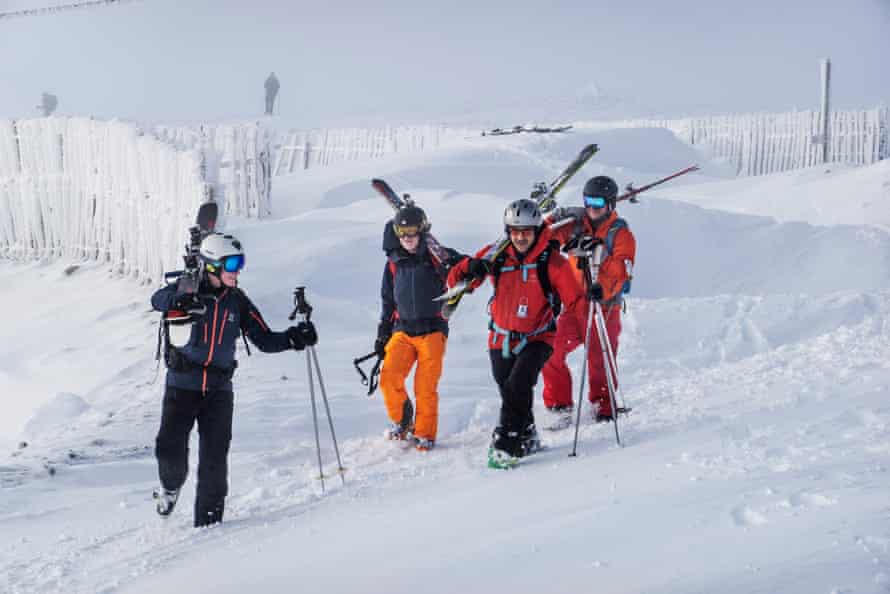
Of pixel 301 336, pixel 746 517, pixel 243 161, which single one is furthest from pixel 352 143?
pixel 746 517

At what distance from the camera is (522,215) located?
5.82m

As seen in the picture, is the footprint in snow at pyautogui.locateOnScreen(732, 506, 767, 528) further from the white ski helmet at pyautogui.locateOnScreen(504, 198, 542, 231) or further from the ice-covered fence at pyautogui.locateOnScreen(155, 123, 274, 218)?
the ice-covered fence at pyautogui.locateOnScreen(155, 123, 274, 218)

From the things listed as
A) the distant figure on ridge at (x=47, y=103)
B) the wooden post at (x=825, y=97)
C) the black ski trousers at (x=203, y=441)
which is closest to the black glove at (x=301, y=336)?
the black ski trousers at (x=203, y=441)

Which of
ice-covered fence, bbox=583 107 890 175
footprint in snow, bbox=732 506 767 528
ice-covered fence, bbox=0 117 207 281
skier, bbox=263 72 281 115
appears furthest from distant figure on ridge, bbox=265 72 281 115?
footprint in snow, bbox=732 506 767 528

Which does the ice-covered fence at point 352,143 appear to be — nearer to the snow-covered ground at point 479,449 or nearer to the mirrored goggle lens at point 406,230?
the snow-covered ground at point 479,449

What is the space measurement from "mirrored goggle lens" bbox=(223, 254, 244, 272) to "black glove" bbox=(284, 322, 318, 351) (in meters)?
0.50

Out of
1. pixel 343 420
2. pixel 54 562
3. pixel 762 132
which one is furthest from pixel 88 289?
pixel 762 132

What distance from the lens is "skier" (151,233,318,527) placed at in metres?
5.18

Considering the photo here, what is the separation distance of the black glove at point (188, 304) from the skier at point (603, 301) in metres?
2.63

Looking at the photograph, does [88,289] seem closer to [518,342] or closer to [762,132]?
[518,342]

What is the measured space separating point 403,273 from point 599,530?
3.01 metres

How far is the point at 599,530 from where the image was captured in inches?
154

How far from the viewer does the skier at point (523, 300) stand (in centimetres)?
581

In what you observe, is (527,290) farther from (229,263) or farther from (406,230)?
(229,263)
